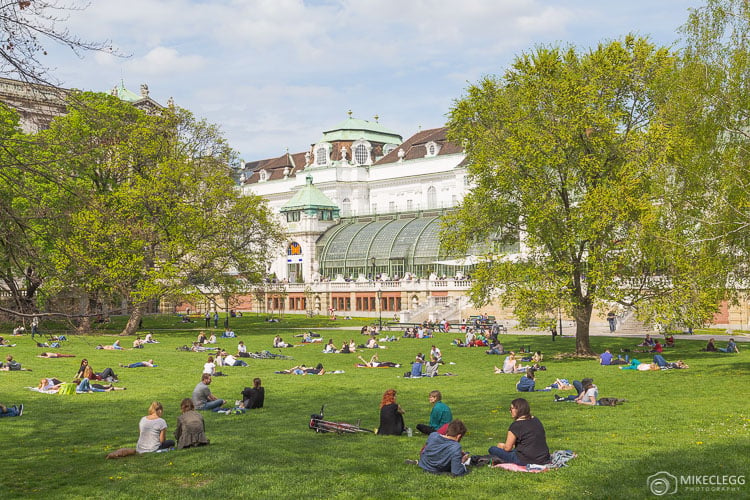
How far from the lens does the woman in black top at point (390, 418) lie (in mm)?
17094

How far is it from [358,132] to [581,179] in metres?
90.3

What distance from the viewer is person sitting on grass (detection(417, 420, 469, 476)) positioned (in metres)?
13.2

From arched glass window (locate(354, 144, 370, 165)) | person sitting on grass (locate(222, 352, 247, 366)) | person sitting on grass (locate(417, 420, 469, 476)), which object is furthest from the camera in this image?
arched glass window (locate(354, 144, 370, 165))

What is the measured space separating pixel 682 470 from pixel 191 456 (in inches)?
358

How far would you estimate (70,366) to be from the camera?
104 ft

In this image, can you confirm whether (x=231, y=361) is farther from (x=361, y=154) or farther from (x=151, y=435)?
(x=361, y=154)

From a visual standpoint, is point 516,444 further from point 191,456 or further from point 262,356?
point 262,356

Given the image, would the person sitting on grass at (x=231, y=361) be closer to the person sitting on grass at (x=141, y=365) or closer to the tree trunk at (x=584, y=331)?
the person sitting on grass at (x=141, y=365)

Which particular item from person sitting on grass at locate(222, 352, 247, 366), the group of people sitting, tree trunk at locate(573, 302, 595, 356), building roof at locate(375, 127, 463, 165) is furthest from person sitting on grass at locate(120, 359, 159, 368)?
building roof at locate(375, 127, 463, 165)

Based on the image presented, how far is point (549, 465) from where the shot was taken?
531 inches

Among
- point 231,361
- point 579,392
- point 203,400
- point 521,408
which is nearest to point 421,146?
point 231,361

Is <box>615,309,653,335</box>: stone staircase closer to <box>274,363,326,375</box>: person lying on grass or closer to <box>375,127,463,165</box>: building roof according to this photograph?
<box>274,363,326,375</box>: person lying on grass

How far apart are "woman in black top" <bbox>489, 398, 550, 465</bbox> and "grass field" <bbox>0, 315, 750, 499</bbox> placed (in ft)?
1.54

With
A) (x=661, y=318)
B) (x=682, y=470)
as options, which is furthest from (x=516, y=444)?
(x=661, y=318)
